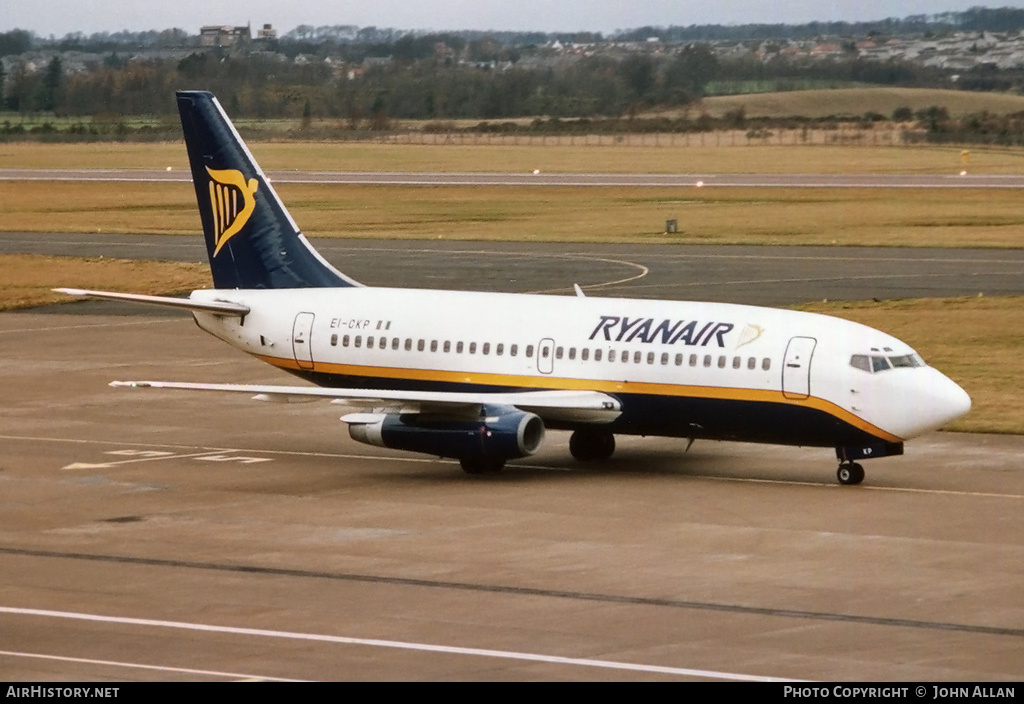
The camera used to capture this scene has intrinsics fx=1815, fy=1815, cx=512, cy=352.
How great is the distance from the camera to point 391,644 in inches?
979

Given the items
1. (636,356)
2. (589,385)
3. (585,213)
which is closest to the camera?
(636,356)

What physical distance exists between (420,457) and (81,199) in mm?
94609

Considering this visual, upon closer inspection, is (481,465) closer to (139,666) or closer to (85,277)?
(139,666)

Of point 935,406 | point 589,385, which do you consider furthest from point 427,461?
point 935,406

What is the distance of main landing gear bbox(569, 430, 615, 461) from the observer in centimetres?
4112


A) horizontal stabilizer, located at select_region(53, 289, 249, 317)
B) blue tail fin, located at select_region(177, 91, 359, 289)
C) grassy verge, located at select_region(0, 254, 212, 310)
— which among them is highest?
blue tail fin, located at select_region(177, 91, 359, 289)

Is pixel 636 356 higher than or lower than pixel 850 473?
higher

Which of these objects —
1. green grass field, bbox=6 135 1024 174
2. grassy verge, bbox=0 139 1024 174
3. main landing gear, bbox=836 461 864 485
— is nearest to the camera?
main landing gear, bbox=836 461 864 485

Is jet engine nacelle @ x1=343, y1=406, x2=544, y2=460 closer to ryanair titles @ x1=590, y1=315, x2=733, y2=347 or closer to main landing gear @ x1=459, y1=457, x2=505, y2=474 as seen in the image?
main landing gear @ x1=459, y1=457, x2=505, y2=474

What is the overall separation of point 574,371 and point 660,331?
2.11 metres

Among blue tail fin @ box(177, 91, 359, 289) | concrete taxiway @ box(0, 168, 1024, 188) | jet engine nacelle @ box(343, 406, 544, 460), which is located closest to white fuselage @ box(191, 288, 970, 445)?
blue tail fin @ box(177, 91, 359, 289)

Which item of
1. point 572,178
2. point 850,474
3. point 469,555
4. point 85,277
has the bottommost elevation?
point 572,178

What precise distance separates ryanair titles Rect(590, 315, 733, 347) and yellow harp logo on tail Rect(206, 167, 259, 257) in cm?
1078

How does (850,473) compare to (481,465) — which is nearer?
(850,473)
